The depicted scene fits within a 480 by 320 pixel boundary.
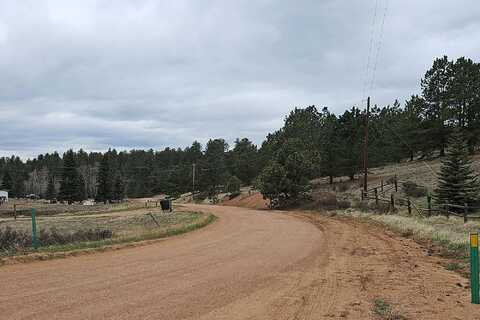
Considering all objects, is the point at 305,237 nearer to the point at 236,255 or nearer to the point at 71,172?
the point at 236,255

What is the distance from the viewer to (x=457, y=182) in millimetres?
31672

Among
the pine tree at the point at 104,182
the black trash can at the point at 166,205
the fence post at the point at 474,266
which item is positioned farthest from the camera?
the pine tree at the point at 104,182

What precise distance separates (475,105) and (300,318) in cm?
5819

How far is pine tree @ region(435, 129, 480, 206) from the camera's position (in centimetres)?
3109

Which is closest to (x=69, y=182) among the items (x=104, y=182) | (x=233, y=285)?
(x=104, y=182)

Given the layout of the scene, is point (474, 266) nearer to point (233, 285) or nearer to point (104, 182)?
point (233, 285)

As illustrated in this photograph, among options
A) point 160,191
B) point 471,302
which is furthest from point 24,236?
point 160,191

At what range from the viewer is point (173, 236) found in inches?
677

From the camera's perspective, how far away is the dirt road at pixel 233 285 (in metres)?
6.66

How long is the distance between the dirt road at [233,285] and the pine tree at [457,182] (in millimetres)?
19605

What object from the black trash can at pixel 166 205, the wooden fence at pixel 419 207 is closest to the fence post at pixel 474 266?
the wooden fence at pixel 419 207

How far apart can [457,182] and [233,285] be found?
28.0 meters

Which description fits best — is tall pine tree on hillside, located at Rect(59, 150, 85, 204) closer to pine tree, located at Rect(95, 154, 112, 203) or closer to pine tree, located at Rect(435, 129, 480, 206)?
pine tree, located at Rect(95, 154, 112, 203)

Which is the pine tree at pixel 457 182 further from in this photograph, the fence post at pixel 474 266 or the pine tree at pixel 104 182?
the pine tree at pixel 104 182
